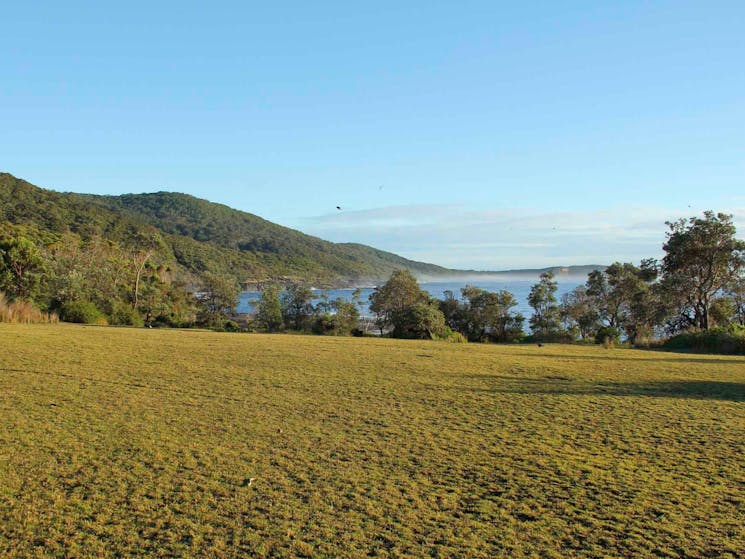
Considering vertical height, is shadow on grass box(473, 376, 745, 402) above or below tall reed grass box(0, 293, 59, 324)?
below

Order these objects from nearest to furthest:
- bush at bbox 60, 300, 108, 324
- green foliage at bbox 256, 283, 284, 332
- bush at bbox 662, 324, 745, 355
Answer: bush at bbox 662, 324, 745, 355 → bush at bbox 60, 300, 108, 324 → green foliage at bbox 256, 283, 284, 332

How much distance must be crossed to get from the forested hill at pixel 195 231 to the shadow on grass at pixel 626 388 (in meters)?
46.5

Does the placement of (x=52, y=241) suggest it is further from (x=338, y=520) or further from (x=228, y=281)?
(x=338, y=520)

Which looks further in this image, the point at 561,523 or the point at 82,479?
the point at 82,479

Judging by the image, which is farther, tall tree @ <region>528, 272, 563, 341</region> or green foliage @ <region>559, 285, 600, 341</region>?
tall tree @ <region>528, 272, 563, 341</region>

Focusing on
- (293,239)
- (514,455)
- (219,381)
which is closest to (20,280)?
(219,381)

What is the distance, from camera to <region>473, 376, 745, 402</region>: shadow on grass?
8242mm

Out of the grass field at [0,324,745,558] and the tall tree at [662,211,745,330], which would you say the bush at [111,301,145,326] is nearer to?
the grass field at [0,324,745,558]

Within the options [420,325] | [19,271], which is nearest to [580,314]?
[420,325]

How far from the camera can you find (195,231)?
430 feet

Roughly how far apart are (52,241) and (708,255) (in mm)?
56858

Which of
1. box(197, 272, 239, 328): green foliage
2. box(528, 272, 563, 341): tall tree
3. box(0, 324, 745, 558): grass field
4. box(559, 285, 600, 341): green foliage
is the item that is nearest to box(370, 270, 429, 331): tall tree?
box(528, 272, 563, 341): tall tree

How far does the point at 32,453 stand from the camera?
4.42 meters

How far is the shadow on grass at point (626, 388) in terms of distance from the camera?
824 centimetres
